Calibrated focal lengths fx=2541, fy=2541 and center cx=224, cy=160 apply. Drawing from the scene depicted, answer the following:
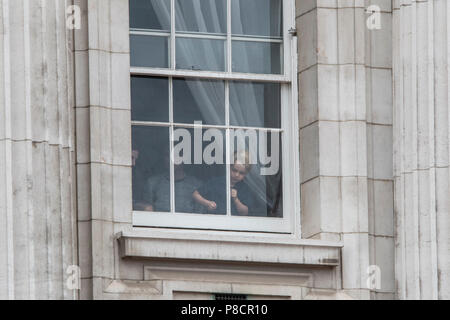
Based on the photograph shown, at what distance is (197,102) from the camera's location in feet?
76.0

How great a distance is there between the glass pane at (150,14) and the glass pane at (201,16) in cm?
12

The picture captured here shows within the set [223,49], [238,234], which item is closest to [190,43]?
[223,49]

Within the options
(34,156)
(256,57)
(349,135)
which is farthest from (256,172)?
(34,156)

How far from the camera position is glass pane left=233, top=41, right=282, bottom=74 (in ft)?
76.8

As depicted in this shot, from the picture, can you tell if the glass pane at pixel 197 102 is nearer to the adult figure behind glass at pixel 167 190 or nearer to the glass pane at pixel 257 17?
the adult figure behind glass at pixel 167 190

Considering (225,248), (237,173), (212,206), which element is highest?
(237,173)

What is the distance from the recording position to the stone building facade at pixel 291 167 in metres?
21.4

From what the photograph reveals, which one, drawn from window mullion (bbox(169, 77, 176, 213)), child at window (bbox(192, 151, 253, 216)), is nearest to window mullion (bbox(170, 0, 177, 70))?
window mullion (bbox(169, 77, 176, 213))

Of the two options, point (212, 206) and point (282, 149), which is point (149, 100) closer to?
point (212, 206)

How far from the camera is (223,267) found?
22484mm

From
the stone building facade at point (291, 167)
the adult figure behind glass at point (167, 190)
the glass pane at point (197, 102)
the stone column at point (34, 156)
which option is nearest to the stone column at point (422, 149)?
the stone building facade at point (291, 167)

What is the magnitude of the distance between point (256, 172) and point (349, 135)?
0.96 m

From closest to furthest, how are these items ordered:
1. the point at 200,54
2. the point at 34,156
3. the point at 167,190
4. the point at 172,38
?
the point at 34,156 < the point at 167,190 < the point at 172,38 < the point at 200,54
